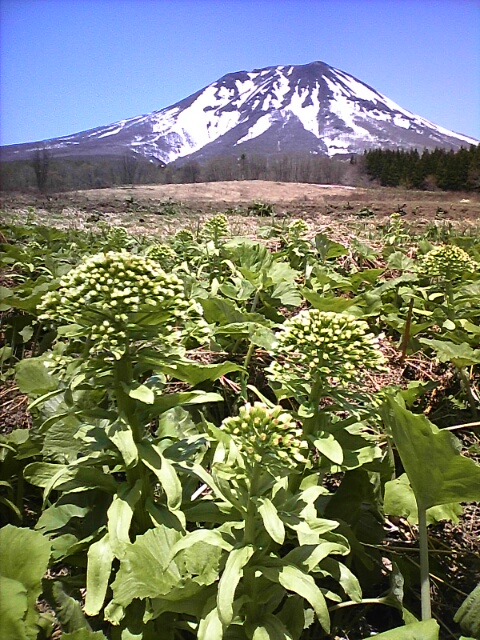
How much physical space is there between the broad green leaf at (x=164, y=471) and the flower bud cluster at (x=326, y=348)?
0.50m

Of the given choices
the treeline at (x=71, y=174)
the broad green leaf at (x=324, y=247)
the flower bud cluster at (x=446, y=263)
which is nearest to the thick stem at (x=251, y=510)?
the flower bud cluster at (x=446, y=263)

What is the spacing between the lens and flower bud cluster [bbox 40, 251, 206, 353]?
1.84 m

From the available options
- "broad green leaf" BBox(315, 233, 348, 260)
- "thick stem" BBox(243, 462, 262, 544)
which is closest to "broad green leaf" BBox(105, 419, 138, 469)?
"thick stem" BBox(243, 462, 262, 544)

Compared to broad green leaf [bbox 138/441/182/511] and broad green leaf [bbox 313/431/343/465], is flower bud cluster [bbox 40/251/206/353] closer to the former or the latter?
broad green leaf [bbox 138/441/182/511]

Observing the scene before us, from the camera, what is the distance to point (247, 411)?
1688mm

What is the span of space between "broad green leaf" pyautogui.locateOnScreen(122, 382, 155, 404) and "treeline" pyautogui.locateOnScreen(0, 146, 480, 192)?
26.4 meters

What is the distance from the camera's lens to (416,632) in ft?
5.58

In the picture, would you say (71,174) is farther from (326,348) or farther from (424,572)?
(424,572)

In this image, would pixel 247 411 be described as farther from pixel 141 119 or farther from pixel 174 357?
pixel 141 119

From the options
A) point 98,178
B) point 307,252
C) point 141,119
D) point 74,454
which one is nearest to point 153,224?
point 307,252

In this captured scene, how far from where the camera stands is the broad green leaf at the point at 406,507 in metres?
2.21

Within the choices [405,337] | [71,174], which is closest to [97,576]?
[405,337]

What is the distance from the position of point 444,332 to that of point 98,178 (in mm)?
34337

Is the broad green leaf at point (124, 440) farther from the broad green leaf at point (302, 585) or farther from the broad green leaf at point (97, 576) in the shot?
the broad green leaf at point (302, 585)
